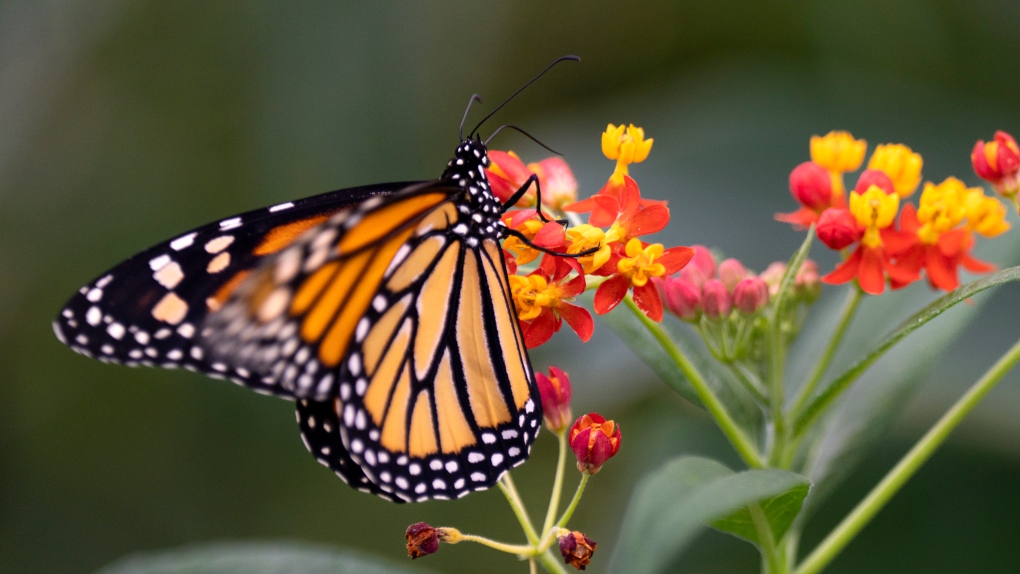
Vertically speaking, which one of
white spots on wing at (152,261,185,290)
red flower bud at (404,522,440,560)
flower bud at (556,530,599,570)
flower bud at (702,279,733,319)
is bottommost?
flower bud at (556,530,599,570)

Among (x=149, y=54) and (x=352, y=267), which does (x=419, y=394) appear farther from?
(x=149, y=54)

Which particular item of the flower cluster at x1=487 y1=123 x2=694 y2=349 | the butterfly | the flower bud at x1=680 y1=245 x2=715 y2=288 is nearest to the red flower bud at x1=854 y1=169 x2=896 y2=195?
the flower bud at x1=680 y1=245 x2=715 y2=288

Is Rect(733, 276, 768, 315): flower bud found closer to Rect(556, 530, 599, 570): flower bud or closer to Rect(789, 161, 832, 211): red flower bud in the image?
Rect(789, 161, 832, 211): red flower bud

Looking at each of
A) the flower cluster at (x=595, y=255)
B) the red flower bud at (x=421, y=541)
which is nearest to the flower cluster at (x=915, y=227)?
the flower cluster at (x=595, y=255)

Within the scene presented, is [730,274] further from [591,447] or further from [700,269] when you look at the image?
[591,447]

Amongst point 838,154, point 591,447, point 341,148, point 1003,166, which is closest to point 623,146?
point 838,154

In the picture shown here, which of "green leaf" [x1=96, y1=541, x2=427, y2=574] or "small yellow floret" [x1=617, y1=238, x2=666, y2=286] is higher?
"small yellow floret" [x1=617, y1=238, x2=666, y2=286]

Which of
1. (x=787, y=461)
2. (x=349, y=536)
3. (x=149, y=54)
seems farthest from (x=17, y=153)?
(x=787, y=461)
